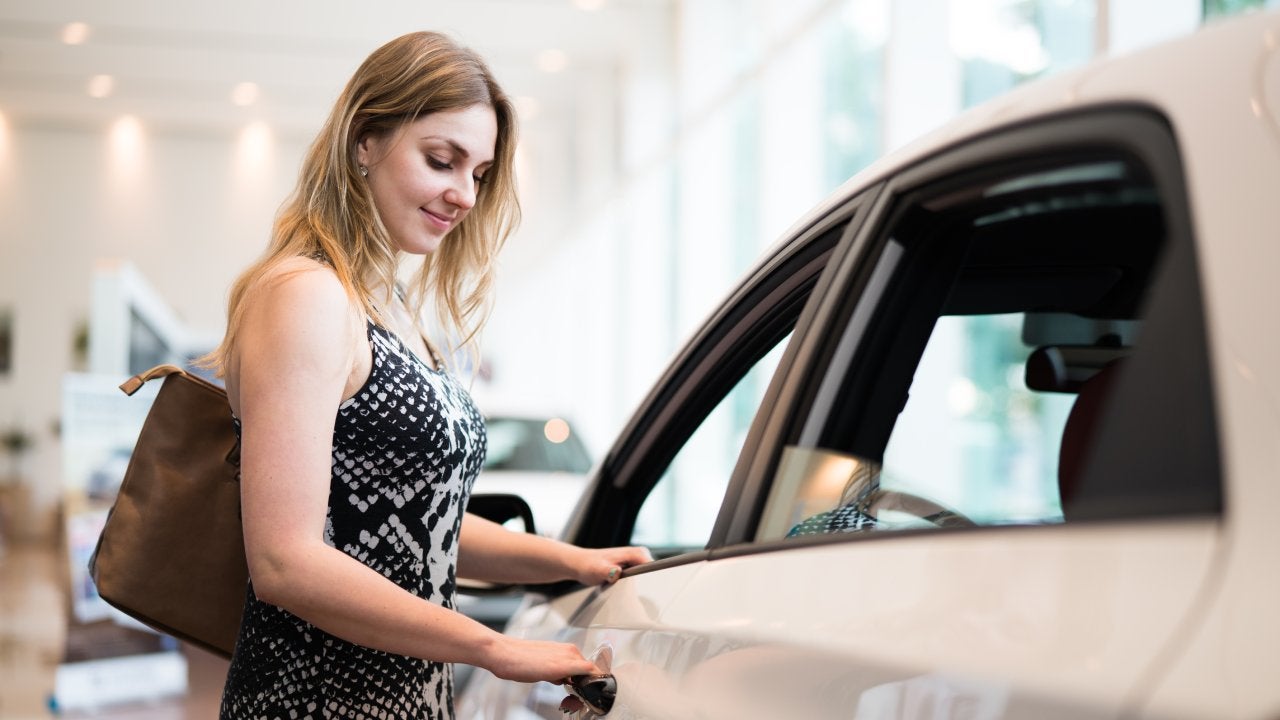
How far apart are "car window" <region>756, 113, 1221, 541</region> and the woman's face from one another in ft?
2.16

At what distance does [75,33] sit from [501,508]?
12.5 meters

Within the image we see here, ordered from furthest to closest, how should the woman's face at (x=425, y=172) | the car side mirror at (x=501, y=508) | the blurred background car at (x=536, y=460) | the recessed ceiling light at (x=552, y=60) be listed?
the recessed ceiling light at (x=552, y=60) < the blurred background car at (x=536, y=460) < the car side mirror at (x=501, y=508) < the woman's face at (x=425, y=172)

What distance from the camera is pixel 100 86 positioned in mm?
15070

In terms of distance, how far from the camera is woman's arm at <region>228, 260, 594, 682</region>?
4.25ft

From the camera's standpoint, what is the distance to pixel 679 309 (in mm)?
10875

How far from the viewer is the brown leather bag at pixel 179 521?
63.6 inches

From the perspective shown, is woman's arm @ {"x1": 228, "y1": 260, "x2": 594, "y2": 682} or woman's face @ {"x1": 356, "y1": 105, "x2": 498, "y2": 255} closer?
woman's arm @ {"x1": 228, "y1": 260, "x2": 594, "y2": 682}

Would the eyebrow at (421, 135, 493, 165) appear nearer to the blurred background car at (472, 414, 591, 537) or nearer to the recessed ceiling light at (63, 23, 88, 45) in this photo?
the blurred background car at (472, 414, 591, 537)

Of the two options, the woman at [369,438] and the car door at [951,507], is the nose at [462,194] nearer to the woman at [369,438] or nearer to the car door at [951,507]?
the woman at [369,438]

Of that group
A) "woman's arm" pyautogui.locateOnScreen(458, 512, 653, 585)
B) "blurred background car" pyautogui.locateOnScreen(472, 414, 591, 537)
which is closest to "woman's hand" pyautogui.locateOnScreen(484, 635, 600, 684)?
"woman's arm" pyautogui.locateOnScreen(458, 512, 653, 585)

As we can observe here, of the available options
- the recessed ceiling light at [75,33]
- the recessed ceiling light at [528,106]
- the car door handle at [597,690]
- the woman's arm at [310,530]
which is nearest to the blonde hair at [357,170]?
the woman's arm at [310,530]

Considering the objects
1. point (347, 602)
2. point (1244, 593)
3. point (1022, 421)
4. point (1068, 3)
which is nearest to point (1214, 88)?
point (1244, 593)

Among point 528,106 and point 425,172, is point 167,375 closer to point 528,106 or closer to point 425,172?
point 425,172

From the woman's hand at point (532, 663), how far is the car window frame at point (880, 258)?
0.71 ft
